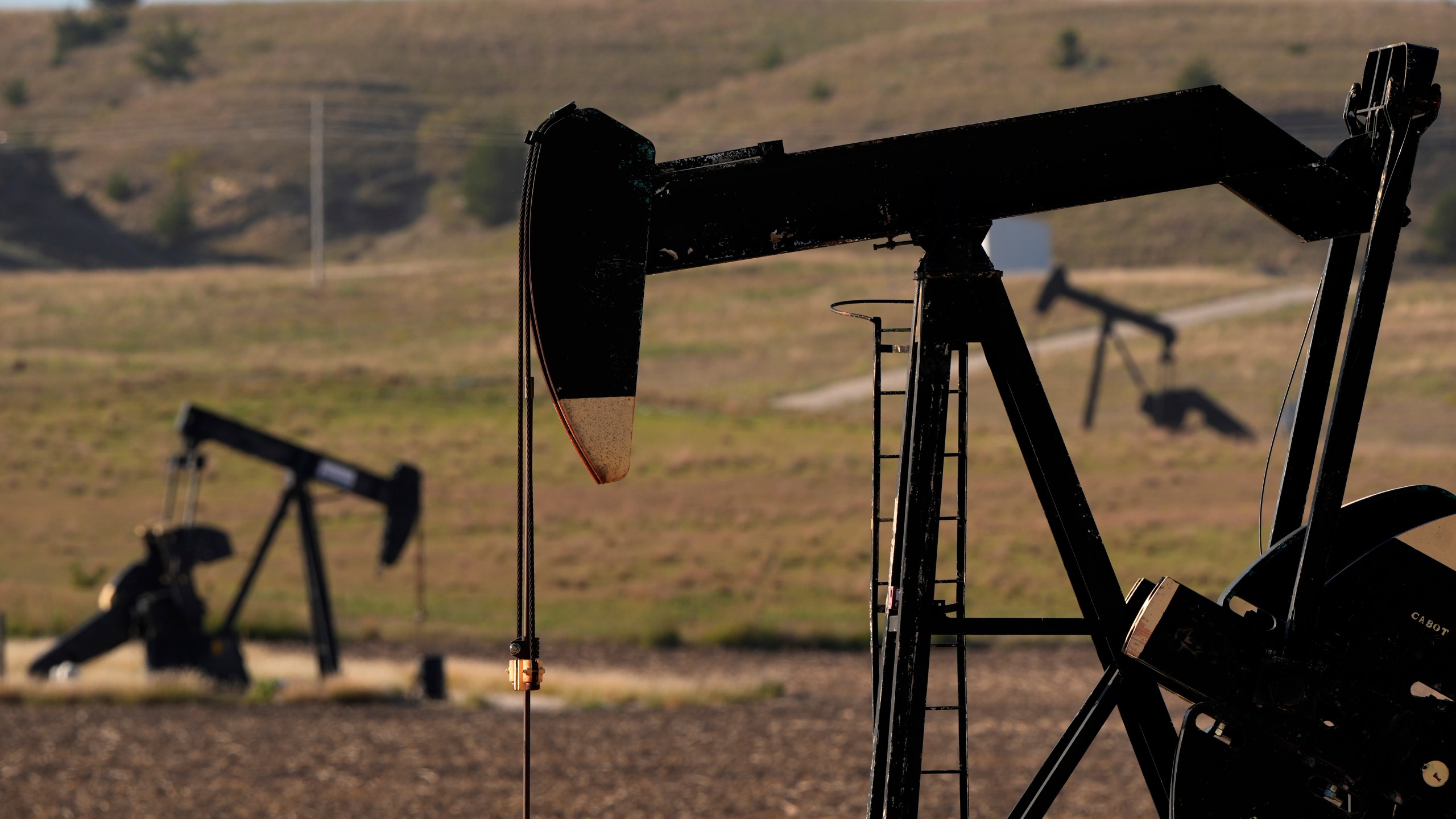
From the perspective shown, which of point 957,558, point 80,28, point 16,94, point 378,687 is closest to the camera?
point 957,558

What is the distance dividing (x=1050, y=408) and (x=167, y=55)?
113m

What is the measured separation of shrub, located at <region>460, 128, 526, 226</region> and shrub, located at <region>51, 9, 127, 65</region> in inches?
1834

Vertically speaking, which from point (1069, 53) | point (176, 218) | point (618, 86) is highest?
point (618, 86)

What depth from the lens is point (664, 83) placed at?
107625 millimetres

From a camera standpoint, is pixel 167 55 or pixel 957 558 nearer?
pixel 957 558

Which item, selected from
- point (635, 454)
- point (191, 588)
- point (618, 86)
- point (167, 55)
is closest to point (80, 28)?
point (167, 55)

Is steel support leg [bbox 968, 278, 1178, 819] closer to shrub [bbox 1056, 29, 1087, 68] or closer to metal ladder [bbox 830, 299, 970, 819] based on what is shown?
metal ladder [bbox 830, 299, 970, 819]

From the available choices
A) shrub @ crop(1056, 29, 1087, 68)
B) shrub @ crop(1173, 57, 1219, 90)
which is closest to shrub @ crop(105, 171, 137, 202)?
shrub @ crop(1056, 29, 1087, 68)

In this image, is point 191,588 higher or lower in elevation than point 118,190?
lower

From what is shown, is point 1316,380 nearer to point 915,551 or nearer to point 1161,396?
point 915,551

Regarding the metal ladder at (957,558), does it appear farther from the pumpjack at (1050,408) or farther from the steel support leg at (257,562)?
the steel support leg at (257,562)

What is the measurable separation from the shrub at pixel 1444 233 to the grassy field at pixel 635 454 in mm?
5690

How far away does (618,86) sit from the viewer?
10712 centimetres

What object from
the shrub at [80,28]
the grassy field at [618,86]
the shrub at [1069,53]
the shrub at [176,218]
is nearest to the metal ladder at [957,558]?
the grassy field at [618,86]
